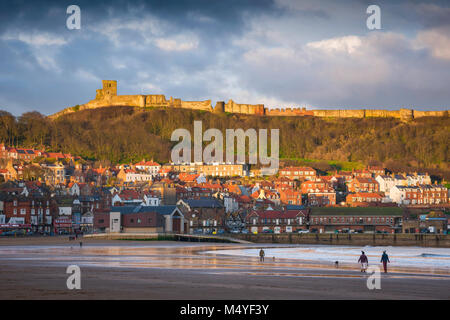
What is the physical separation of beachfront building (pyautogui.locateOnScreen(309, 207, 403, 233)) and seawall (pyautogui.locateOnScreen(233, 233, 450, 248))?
17838mm

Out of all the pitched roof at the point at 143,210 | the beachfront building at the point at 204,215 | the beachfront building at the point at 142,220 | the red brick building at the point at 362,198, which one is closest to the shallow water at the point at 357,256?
the beachfront building at the point at 142,220

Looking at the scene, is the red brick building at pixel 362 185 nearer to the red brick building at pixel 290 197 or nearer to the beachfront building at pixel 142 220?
the red brick building at pixel 290 197

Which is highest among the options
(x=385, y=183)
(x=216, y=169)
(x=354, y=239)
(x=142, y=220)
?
(x=216, y=169)

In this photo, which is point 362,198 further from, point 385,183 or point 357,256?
point 357,256

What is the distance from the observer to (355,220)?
3393 inches

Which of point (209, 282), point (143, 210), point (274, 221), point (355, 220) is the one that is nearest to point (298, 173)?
point (355, 220)

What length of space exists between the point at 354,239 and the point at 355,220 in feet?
65.9

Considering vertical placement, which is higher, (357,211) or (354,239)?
(357,211)

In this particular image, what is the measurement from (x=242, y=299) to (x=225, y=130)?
170m

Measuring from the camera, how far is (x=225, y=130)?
187875mm

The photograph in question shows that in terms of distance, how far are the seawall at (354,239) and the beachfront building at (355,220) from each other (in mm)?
17838

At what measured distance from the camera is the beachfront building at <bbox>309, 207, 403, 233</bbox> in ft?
280

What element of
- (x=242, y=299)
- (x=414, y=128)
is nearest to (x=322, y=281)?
(x=242, y=299)
